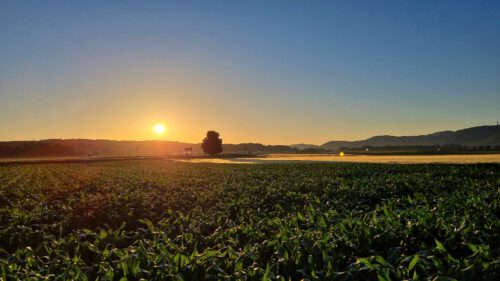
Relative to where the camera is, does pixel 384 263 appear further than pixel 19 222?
No

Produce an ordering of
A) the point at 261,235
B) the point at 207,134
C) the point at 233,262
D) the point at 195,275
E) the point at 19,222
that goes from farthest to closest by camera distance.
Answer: the point at 207,134 < the point at 19,222 < the point at 261,235 < the point at 233,262 < the point at 195,275

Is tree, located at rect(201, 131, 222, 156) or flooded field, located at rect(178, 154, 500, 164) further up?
tree, located at rect(201, 131, 222, 156)

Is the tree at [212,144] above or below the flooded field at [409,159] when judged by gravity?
above

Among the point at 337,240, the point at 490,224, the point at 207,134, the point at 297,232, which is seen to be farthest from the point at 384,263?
the point at 207,134

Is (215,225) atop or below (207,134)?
below

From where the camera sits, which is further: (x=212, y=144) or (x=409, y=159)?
(x=212, y=144)

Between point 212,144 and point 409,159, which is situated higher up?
point 212,144

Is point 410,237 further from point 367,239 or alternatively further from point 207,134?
point 207,134

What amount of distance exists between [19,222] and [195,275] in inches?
389

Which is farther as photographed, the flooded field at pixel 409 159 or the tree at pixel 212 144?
the tree at pixel 212 144

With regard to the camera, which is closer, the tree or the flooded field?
the flooded field

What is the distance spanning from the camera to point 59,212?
15.0 m

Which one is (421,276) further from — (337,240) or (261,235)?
(261,235)

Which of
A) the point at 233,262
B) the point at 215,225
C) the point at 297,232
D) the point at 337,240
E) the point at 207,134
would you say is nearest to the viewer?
the point at 233,262
